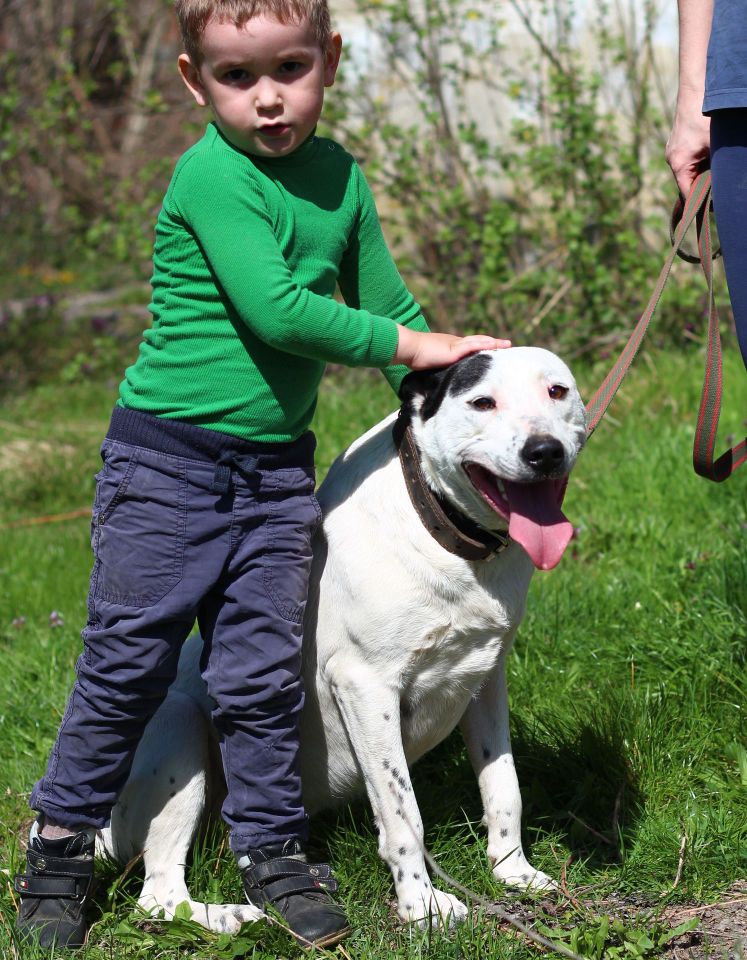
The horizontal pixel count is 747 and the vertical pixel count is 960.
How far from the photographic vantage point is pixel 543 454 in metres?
2.21

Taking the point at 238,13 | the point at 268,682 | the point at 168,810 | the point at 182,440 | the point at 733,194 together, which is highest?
the point at 238,13

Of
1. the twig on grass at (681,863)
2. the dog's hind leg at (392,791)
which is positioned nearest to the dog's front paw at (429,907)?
the dog's hind leg at (392,791)

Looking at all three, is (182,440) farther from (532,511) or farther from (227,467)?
(532,511)

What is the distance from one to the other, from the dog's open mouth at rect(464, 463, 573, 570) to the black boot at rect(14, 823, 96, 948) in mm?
1233

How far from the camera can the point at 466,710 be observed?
273 cm

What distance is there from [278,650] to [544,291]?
4439mm

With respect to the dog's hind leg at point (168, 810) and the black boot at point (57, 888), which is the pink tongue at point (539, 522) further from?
the black boot at point (57, 888)

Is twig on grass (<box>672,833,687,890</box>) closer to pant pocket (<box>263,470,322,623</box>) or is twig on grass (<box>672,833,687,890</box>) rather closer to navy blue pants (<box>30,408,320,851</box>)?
navy blue pants (<box>30,408,320,851</box>)

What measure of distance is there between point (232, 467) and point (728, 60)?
51.5 inches

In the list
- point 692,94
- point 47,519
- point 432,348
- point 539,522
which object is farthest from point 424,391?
point 47,519

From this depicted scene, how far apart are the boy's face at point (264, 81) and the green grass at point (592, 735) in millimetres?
1669

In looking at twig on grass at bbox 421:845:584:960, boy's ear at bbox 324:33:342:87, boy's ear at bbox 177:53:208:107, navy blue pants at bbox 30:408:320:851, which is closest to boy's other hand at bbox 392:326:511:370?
navy blue pants at bbox 30:408:320:851

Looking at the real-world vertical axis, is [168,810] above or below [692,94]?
below

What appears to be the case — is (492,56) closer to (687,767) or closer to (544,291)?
(544,291)
